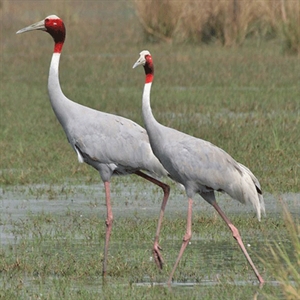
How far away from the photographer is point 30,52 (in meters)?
22.9

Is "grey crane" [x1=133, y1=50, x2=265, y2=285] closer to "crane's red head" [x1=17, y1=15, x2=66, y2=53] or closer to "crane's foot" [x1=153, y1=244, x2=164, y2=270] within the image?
"crane's foot" [x1=153, y1=244, x2=164, y2=270]

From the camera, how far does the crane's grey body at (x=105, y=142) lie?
858 cm

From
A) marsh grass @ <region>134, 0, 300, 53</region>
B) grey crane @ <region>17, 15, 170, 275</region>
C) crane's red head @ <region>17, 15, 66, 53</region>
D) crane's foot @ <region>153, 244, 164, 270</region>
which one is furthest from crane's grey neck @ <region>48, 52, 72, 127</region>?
marsh grass @ <region>134, 0, 300, 53</region>

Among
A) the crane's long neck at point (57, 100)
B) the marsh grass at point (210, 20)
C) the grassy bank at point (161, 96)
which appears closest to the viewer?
the crane's long neck at point (57, 100)

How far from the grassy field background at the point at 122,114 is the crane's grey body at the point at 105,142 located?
24.5 inches

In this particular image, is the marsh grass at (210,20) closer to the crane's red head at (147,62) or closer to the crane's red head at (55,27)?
the crane's red head at (55,27)

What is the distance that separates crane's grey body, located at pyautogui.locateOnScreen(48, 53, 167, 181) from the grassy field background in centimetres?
62

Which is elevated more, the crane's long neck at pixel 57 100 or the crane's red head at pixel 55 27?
the crane's red head at pixel 55 27

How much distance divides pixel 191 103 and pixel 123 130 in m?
7.53

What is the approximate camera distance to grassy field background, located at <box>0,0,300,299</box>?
25.3 feet

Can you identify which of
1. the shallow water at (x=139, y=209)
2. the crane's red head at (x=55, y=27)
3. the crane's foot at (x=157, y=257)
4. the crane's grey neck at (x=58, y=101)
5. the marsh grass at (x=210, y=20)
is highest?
the crane's red head at (x=55, y=27)

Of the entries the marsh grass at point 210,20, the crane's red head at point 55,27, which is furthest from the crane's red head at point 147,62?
the marsh grass at point 210,20

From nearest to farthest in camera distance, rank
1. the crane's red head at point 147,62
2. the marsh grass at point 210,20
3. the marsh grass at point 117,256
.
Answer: the marsh grass at point 117,256 < the crane's red head at point 147,62 < the marsh grass at point 210,20

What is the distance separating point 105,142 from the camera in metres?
8.62
